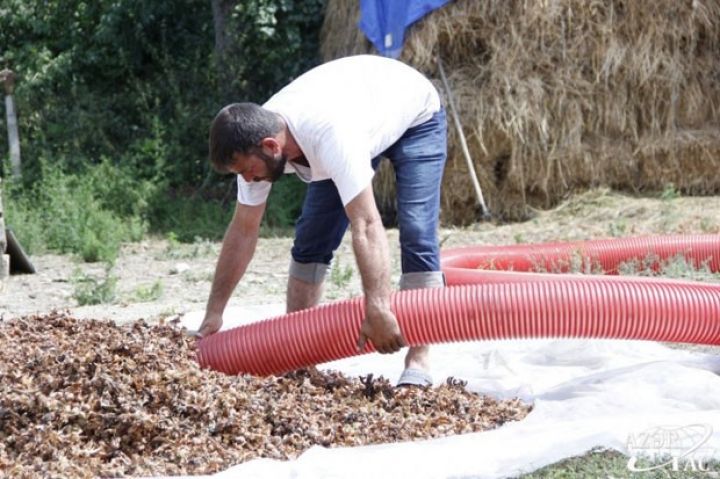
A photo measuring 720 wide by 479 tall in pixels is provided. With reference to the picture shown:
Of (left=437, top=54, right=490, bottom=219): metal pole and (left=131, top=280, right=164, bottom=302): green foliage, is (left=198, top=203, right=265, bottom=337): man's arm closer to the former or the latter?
(left=131, top=280, right=164, bottom=302): green foliage

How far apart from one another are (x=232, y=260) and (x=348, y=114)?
0.88 meters

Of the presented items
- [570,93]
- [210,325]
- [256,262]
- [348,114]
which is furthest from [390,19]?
[348,114]

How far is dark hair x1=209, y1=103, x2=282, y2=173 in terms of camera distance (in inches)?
155

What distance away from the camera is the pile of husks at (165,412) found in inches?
139

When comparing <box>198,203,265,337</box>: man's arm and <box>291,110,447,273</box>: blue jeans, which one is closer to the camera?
<box>291,110,447,273</box>: blue jeans

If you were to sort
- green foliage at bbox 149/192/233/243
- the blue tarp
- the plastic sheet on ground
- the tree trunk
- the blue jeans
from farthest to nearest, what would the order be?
the tree trunk → green foliage at bbox 149/192/233/243 → the blue tarp → the blue jeans → the plastic sheet on ground

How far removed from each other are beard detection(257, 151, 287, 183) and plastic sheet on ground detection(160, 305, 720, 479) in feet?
3.46

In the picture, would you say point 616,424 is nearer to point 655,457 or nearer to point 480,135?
point 655,457

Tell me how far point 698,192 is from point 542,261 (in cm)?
400

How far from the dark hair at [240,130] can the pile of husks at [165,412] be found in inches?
29.6

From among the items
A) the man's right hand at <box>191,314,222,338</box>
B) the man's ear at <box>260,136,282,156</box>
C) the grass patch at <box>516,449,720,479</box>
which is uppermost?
the man's ear at <box>260,136,282,156</box>

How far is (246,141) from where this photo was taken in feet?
12.9

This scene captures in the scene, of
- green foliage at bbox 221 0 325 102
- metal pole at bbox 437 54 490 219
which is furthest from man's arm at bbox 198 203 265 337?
green foliage at bbox 221 0 325 102

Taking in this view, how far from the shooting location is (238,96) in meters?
11.8
